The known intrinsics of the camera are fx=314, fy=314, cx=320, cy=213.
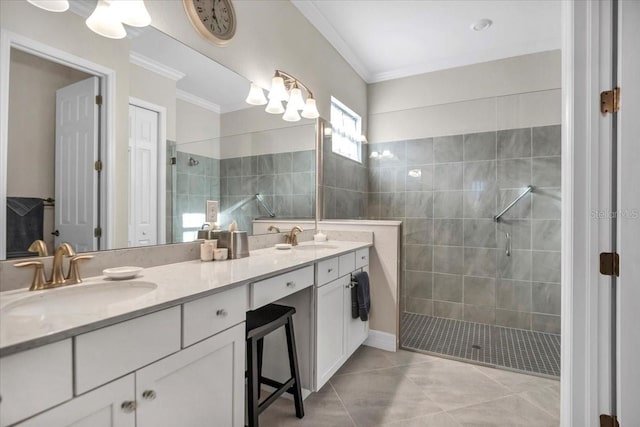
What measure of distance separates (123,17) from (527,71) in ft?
12.0

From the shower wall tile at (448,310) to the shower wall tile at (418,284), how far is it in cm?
13

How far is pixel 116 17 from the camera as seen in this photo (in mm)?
1309

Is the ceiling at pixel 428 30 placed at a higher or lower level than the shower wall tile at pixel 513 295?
higher

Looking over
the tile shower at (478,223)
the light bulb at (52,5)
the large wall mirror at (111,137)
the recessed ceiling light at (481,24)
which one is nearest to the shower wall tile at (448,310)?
the tile shower at (478,223)

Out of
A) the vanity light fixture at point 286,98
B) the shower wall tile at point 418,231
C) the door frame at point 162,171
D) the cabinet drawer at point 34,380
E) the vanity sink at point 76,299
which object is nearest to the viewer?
the cabinet drawer at point 34,380

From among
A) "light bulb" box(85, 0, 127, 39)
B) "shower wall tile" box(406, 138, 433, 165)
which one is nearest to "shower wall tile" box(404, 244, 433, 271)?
"shower wall tile" box(406, 138, 433, 165)

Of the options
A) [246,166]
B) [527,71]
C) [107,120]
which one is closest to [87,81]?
[107,120]

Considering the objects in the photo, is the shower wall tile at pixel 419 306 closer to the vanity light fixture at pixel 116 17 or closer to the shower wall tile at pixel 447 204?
the shower wall tile at pixel 447 204

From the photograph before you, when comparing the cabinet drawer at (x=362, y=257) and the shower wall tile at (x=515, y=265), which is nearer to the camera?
the cabinet drawer at (x=362, y=257)

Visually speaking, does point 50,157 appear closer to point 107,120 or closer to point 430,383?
point 107,120

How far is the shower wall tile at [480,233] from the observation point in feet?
10.3

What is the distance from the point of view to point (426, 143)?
11.5 ft

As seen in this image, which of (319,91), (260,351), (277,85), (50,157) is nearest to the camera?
(50,157)

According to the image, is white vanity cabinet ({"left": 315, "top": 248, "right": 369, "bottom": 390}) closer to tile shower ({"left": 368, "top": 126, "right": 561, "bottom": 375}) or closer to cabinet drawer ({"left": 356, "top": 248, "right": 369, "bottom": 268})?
cabinet drawer ({"left": 356, "top": 248, "right": 369, "bottom": 268})
